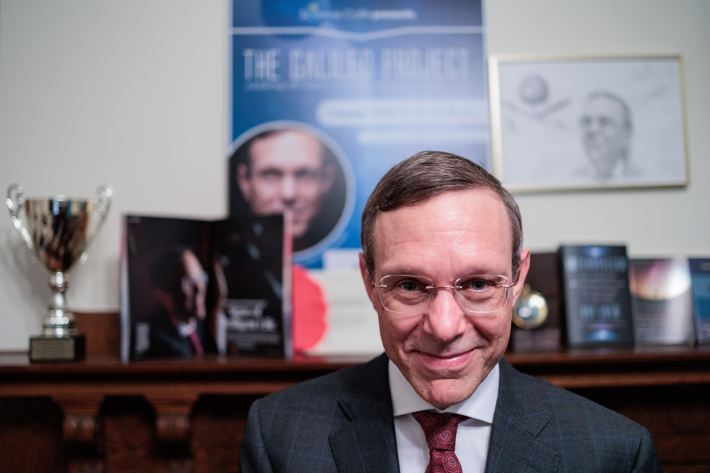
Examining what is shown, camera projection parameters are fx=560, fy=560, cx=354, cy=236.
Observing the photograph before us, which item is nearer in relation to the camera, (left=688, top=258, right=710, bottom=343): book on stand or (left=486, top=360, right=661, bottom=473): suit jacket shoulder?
(left=486, top=360, right=661, bottom=473): suit jacket shoulder

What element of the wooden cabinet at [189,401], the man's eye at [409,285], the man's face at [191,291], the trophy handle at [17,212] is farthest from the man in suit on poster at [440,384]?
the trophy handle at [17,212]

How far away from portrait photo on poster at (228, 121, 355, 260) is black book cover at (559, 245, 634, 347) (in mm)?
804

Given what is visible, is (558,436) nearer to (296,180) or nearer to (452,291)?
(452,291)

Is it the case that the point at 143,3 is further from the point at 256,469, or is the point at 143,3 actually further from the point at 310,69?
the point at 256,469

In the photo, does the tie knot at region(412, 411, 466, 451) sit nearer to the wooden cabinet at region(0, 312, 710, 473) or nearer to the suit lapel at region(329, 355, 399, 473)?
the suit lapel at region(329, 355, 399, 473)

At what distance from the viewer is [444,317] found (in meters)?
1.04

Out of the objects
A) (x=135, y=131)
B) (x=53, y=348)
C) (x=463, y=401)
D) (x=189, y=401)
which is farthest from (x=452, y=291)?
(x=135, y=131)

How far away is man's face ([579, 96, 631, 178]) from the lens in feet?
6.84

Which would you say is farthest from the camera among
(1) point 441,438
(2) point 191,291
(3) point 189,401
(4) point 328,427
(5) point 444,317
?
(2) point 191,291

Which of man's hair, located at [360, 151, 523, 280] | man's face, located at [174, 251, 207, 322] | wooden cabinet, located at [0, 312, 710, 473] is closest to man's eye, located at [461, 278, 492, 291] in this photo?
man's hair, located at [360, 151, 523, 280]

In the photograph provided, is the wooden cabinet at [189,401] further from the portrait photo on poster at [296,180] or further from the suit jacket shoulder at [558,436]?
the portrait photo on poster at [296,180]

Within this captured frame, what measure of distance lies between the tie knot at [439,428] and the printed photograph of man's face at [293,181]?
0.96 metres

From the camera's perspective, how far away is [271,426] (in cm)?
132

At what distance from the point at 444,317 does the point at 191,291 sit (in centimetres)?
109
